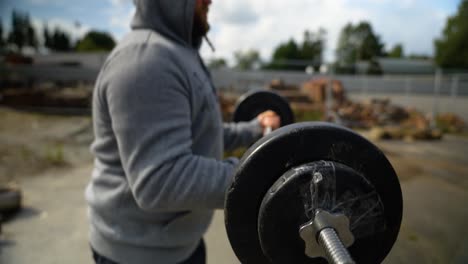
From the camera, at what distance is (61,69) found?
14695 mm

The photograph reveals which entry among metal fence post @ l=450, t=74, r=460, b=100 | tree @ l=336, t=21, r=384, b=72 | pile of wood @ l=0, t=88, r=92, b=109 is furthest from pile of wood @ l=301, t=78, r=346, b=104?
pile of wood @ l=0, t=88, r=92, b=109

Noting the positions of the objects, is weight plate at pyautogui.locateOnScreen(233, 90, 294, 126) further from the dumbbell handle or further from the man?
the dumbbell handle

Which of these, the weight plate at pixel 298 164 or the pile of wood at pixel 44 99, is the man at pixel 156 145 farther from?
the pile of wood at pixel 44 99

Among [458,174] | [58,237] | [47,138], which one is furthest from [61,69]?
[458,174]

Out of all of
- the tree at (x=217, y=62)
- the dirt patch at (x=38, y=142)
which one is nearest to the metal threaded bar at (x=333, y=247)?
the tree at (x=217, y=62)

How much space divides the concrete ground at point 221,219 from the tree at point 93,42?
26086 mm

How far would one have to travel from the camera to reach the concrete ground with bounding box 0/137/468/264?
1174mm

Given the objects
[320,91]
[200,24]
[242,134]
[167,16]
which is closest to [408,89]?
[320,91]

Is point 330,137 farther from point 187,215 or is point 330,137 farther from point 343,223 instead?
point 187,215

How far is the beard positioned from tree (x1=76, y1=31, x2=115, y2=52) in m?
29.4

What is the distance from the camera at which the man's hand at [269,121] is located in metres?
1.35

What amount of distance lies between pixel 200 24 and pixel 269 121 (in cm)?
48

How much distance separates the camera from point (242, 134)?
147 cm

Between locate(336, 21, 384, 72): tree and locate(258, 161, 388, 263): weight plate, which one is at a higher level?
locate(336, 21, 384, 72): tree
